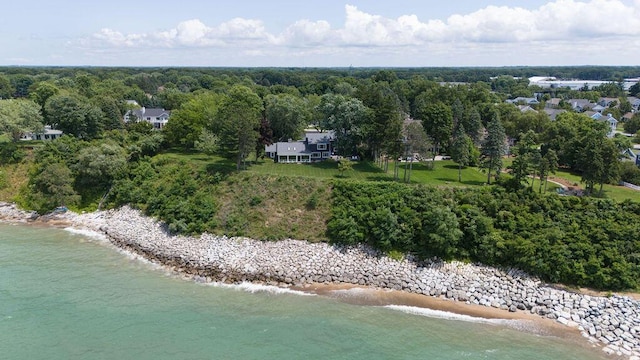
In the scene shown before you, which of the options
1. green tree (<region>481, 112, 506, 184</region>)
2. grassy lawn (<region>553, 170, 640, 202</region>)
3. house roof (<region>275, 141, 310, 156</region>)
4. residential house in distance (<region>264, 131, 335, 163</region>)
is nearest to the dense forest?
green tree (<region>481, 112, 506, 184</region>)

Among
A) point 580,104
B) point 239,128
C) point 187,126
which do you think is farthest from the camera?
point 580,104

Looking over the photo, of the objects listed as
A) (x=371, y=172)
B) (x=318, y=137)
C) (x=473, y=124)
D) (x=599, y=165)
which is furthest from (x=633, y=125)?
(x=318, y=137)

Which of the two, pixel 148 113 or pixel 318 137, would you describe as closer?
pixel 318 137

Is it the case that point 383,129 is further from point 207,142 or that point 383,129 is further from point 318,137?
point 207,142

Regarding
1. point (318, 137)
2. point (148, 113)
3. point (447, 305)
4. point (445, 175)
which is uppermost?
point (148, 113)

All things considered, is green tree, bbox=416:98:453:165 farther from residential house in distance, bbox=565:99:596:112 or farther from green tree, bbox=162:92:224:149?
residential house in distance, bbox=565:99:596:112

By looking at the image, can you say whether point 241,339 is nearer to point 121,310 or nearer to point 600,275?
point 121,310
